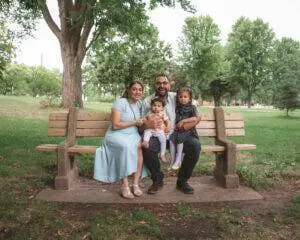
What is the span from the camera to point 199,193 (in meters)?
5.70

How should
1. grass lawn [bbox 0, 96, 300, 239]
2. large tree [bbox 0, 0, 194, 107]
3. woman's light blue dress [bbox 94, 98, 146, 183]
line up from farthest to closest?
large tree [bbox 0, 0, 194, 107] < woman's light blue dress [bbox 94, 98, 146, 183] < grass lawn [bbox 0, 96, 300, 239]

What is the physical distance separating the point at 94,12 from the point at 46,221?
13420 millimetres

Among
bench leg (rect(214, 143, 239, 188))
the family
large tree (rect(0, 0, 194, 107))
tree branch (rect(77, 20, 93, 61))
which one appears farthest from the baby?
tree branch (rect(77, 20, 93, 61))

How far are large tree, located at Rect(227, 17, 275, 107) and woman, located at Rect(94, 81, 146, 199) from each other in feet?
163

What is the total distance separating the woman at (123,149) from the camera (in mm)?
5398

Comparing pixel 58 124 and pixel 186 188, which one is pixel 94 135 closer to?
pixel 58 124

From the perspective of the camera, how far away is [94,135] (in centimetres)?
616

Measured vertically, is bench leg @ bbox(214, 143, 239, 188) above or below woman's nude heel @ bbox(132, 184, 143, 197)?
above

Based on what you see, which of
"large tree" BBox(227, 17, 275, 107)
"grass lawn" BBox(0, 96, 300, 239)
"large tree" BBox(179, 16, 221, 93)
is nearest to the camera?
"grass lawn" BBox(0, 96, 300, 239)

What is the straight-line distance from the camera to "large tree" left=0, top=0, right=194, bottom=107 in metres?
17.2

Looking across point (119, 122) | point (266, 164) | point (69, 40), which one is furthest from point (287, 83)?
point (119, 122)

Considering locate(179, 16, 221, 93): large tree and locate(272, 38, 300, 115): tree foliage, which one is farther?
locate(179, 16, 221, 93): large tree

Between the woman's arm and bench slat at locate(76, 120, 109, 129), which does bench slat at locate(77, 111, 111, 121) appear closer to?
bench slat at locate(76, 120, 109, 129)

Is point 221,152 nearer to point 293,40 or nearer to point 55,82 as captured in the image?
point 293,40
